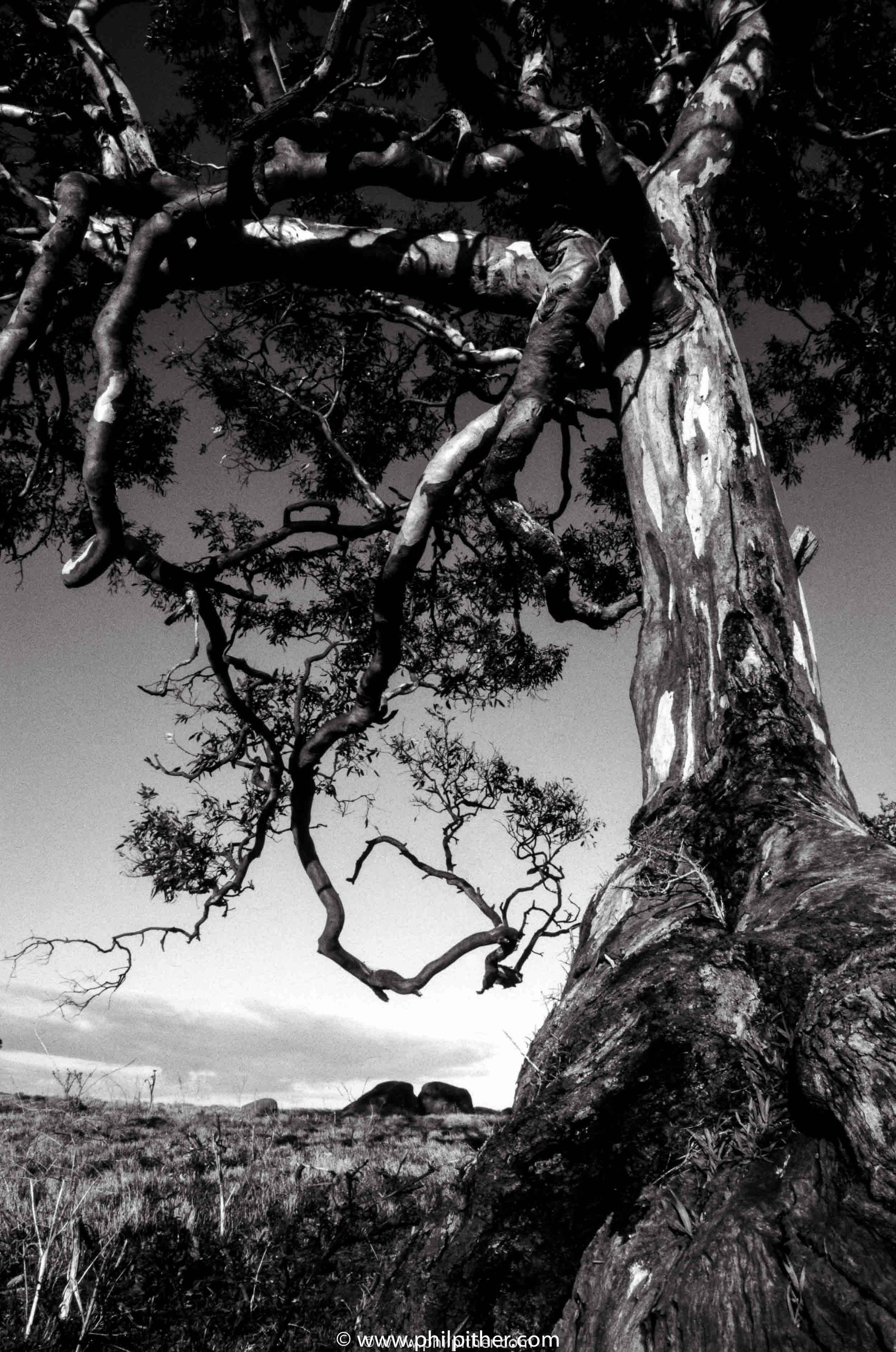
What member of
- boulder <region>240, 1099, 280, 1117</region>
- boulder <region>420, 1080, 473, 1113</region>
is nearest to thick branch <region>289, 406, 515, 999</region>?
boulder <region>240, 1099, 280, 1117</region>

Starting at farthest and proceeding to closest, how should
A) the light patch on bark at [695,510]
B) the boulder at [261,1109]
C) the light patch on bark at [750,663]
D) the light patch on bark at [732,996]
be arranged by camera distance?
the boulder at [261,1109] < the light patch on bark at [695,510] < the light patch on bark at [750,663] < the light patch on bark at [732,996]

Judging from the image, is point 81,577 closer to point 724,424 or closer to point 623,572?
point 724,424

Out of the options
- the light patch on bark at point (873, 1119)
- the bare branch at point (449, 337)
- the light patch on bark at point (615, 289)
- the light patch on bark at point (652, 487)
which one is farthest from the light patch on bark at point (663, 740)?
the bare branch at point (449, 337)

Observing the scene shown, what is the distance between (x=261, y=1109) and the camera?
52.6 ft

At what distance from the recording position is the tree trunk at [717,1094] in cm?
149

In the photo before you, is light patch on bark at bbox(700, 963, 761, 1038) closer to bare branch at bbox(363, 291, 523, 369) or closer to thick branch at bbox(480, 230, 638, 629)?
thick branch at bbox(480, 230, 638, 629)

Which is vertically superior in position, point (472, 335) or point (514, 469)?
point (472, 335)

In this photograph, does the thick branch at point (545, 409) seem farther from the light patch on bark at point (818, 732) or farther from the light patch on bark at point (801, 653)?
the light patch on bark at point (818, 732)

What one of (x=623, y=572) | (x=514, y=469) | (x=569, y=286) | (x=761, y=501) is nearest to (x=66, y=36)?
(x=569, y=286)

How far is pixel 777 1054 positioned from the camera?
1971 millimetres

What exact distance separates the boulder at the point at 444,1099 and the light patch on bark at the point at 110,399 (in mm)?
16883

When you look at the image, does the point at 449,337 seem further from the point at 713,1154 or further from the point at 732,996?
the point at 713,1154

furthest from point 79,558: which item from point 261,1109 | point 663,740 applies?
point 261,1109

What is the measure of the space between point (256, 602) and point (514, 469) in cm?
497
